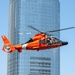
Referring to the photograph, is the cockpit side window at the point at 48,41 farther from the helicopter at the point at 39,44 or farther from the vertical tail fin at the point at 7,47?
the vertical tail fin at the point at 7,47

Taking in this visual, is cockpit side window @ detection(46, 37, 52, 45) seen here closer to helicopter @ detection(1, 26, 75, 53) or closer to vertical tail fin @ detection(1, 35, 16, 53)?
helicopter @ detection(1, 26, 75, 53)

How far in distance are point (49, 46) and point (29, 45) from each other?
5890mm

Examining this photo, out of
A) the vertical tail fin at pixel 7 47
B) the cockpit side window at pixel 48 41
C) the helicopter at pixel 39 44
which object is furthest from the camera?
the cockpit side window at pixel 48 41

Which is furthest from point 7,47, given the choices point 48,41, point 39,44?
point 48,41

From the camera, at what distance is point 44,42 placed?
407ft

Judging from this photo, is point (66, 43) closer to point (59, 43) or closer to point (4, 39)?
point (59, 43)

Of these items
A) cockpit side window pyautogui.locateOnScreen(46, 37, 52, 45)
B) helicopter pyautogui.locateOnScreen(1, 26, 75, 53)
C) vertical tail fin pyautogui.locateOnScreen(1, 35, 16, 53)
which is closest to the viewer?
helicopter pyautogui.locateOnScreen(1, 26, 75, 53)

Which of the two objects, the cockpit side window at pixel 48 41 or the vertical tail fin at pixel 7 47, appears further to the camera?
the cockpit side window at pixel 48 41

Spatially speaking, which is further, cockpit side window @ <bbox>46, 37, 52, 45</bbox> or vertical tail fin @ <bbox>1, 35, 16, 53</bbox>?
cockpit side window @ <bbox>46, 37, 52, 45</bbox>

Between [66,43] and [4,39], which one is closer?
[66,43]

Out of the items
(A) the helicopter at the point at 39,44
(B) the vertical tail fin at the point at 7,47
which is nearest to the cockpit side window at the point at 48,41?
(A) the helicopter at the point at 39,44

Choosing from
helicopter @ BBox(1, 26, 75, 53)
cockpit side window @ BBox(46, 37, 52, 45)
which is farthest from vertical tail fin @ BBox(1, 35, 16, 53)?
cockpit side window @ BBox(46, 37, 52, 45)

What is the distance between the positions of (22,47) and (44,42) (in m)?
5.95

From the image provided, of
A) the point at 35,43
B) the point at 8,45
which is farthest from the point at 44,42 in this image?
the point at 8,45
